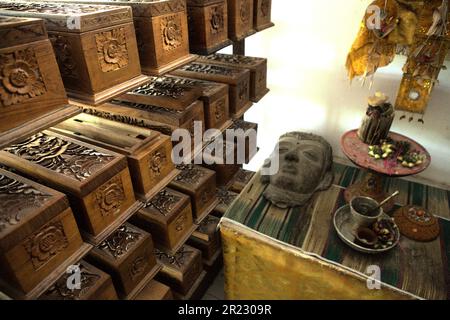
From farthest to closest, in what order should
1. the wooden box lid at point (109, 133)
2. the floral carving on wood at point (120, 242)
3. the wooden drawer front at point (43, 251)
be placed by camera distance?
the floral carving on wood at point (120, 242) → the wooden box lid at point (109, 133) → the wooden drawer front at point (43, 251)

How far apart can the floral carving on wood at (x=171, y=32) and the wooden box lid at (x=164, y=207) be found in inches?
27.8

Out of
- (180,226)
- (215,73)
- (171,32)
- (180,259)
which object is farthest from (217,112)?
(180,259)

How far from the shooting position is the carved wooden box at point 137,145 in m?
1.12

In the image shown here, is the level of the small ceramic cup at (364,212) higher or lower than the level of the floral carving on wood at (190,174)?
lower

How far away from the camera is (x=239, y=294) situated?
174 centimetres

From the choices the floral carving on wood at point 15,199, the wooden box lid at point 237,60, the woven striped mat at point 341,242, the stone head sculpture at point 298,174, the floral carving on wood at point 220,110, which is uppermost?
the wooden box lid at point 237,60

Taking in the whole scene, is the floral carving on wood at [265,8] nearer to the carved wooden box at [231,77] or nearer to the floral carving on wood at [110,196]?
the carved wooden box at [231,77]

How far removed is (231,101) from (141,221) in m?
0.78

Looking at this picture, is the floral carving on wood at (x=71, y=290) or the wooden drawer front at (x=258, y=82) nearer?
the floral carving on wood at (x=71, y=290)

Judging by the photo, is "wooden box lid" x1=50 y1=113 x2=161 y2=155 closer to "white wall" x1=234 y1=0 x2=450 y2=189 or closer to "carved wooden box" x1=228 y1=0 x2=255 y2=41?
"carved wooden box" x1=228 y1=0 x2=255 y2=41

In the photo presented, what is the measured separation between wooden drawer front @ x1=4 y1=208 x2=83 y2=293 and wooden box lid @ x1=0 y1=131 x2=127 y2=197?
0.10 metres

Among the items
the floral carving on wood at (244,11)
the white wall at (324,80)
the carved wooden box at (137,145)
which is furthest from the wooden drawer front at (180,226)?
the white wall at (324,80)

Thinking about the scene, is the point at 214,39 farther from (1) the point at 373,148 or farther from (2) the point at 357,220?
(2) the point at 357,220

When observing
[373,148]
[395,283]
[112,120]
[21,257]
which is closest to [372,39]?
[373,148]
